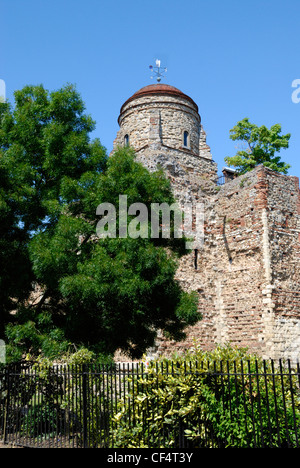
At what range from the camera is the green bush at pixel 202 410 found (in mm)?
6297

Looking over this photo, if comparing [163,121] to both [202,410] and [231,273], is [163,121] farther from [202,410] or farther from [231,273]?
[202,410]

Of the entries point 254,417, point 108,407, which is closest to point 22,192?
point 108,407

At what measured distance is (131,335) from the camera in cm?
1067

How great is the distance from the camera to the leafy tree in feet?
33.2

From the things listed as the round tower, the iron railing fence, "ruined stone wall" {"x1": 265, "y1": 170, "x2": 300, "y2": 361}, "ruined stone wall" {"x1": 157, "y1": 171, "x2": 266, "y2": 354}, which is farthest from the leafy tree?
the round tower

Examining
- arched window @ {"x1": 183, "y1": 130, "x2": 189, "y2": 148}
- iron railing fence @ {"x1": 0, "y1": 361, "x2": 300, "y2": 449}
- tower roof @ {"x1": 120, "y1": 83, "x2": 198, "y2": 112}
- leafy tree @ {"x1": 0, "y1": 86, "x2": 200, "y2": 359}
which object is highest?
tower roof @ {"x1": 120, "y1": 83, "x2": 198, "y2": 112}

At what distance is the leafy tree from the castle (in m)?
4.97

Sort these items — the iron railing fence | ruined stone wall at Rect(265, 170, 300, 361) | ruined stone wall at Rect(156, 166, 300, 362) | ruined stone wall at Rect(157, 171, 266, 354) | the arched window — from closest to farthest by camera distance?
the iron railing fence
ruined stone wall at Rect(265, 170, 300, 361)
ruined stone wall at Rect(156, 166, 300, 362)
ruined stone wall at Rect(157, 171, 266, 354)
the arched window

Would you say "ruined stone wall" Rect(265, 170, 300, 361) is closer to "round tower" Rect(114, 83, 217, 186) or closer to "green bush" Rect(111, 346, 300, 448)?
"round tower" Rect(114, 83, 217, 186)

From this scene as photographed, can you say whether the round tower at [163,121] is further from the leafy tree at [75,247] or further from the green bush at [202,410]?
the green bush at [202,410]

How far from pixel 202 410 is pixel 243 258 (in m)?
11.7

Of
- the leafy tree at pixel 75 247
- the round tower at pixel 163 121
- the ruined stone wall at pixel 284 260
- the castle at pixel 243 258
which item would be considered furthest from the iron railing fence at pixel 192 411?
the round tower at pixel 163 121

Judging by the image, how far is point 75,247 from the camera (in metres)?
10.6
